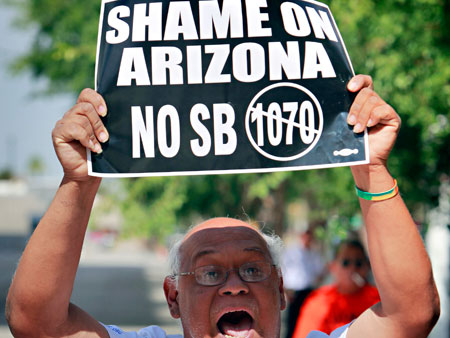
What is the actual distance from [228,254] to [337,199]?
4710 millimetres

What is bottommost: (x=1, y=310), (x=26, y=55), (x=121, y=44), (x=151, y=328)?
(x=1, y=310)

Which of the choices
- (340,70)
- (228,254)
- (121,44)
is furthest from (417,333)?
(121,44)

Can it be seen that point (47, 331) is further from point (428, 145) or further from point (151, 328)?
point (428, 145)

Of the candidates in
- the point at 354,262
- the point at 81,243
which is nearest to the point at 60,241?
the point at 81,243

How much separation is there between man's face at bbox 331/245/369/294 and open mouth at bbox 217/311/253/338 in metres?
2.55

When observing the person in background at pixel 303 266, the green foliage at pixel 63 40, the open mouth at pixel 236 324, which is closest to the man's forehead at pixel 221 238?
the open mouth at pixel 236 324

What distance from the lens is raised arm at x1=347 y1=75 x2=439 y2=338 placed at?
2.34 m

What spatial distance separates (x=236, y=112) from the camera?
251 centimetres

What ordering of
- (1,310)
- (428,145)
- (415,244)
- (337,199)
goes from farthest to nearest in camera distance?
(1,310), (337,199), (428,145), (415,244)

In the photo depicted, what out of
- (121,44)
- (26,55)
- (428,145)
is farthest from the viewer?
(26,55)

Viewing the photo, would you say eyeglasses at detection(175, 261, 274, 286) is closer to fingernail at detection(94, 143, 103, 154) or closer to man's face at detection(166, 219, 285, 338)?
man's face at detection(166, 219, 285, 338)

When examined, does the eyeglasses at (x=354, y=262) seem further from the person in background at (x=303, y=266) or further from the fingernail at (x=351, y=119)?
the person in background at (x=303, y=266)

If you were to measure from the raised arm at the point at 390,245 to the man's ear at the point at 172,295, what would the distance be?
795mm

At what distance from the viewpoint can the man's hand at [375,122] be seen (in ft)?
7.79
